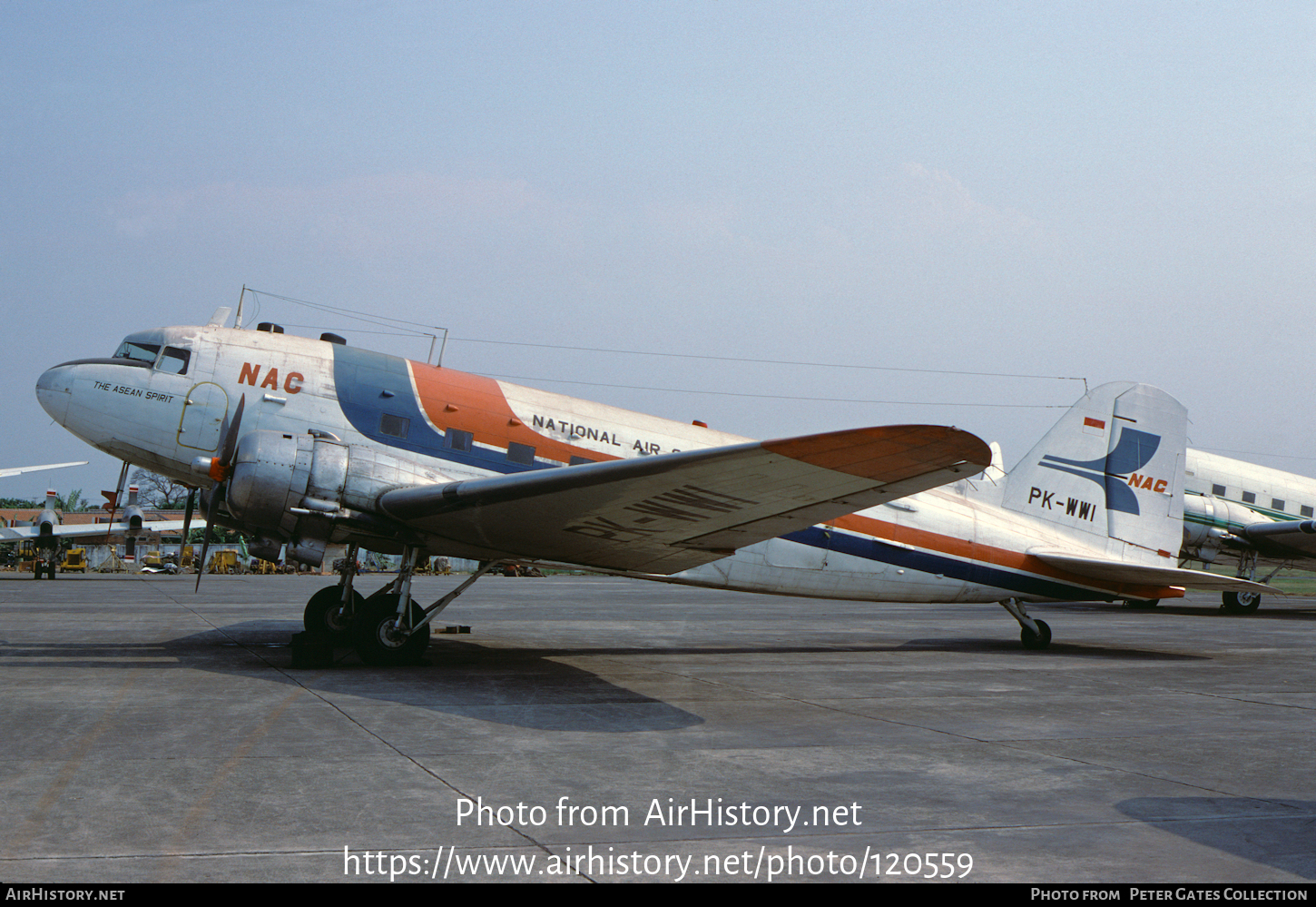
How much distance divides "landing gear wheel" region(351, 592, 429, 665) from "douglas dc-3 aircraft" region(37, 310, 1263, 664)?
25 millimetres

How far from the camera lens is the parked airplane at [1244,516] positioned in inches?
1113

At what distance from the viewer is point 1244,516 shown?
28.8m

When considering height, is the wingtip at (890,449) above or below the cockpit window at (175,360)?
above

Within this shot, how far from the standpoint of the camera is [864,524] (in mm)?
14141

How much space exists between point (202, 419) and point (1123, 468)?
1450 cm

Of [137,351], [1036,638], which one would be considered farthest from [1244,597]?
[137,351]

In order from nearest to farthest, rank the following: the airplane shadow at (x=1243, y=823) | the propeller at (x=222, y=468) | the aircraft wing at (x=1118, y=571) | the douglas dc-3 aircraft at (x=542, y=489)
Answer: the airplane shadow at (x=1243, y=823) → the douglas dc-3 aircraft at (x=542, y=489) → the propeller at (x=222, y=468) → the aircraft wing at (x=1118, y=571)

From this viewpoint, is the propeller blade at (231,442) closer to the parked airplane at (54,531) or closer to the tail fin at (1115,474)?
the tail fin at (1115,474)

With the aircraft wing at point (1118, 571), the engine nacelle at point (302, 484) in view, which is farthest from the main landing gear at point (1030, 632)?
the engine nacelle at point (302, 484)

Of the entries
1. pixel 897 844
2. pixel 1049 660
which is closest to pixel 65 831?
pixel 897 844

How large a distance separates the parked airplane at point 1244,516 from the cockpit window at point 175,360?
27.2m

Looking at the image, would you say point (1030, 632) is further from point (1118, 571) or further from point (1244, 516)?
point (1244, 516)

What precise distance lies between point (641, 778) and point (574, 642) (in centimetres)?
920
